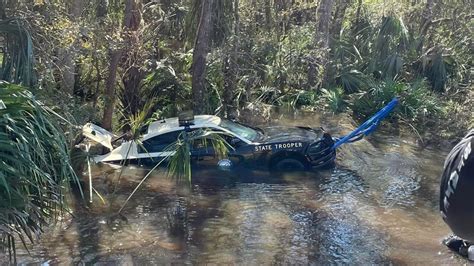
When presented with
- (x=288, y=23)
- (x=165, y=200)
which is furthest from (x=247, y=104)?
(x=165, y=200)

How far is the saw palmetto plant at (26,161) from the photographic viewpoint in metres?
5.28

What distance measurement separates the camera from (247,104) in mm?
18750

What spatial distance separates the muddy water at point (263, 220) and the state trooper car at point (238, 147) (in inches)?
11.4

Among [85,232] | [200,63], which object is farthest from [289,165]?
[85,232]

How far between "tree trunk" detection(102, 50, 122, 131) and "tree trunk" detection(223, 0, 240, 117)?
353 centimetres

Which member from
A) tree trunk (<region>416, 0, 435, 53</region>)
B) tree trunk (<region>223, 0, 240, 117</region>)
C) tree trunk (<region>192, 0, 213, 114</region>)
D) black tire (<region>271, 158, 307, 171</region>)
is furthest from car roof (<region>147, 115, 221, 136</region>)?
tree trunk (<region>416, 0, 435, 53</region>)

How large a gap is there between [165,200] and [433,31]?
49.6 ft

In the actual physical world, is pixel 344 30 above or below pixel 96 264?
above

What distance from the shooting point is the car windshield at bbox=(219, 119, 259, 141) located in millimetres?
13930

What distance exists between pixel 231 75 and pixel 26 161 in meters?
13.5

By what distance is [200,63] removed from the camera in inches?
674

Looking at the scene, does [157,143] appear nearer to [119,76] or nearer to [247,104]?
[119,76]

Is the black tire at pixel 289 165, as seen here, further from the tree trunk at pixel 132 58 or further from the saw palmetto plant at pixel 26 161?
the saw palmetto plant at pixel 26 161

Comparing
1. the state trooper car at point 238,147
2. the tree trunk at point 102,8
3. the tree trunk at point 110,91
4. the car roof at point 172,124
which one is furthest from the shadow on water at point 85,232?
the tree trunk at point 102,8
